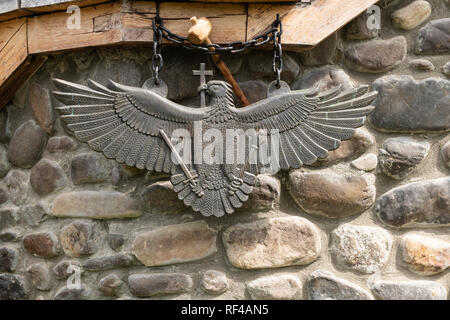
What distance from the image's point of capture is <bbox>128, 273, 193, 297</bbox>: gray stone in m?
1.80

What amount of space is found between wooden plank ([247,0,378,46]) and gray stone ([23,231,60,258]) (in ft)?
3.59

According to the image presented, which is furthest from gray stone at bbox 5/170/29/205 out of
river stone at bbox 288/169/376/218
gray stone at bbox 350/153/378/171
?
gray stone at bbox 350/153/378/171

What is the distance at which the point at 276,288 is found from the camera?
5.82 feet

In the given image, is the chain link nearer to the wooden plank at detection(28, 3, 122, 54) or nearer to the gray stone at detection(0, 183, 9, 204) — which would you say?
the wooden plank at detection(28, 3, 122, 54)

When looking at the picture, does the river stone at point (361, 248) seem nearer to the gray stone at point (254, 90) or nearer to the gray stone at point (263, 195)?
the gray stone at point (263, 195)

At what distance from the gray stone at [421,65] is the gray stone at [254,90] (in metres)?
0.57

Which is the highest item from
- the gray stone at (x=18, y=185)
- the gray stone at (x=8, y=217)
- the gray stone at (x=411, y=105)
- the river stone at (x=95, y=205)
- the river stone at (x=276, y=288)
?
the gray stone at (x=411, y=105)

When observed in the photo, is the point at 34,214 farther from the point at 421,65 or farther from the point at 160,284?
the point at 421,65

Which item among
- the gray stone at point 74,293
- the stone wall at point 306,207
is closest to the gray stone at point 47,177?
the stone wall at point 306,207

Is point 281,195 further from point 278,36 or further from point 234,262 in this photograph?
point 278,36

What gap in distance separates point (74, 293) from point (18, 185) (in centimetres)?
53

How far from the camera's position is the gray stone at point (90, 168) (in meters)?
1.89

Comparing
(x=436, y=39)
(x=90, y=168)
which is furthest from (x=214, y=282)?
(x=436, y=39)

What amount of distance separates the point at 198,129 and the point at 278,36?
433 millimetres
